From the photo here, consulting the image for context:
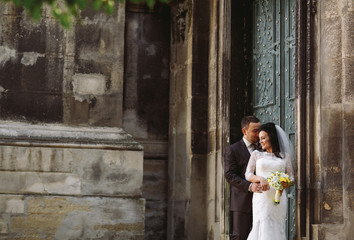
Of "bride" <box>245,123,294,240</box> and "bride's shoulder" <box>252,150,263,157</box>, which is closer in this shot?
"bride" <box>245,123,294,240</box>

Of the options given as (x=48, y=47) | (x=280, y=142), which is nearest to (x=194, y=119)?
(x=48, y=47)

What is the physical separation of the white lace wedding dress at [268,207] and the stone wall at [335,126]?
0.44 metres

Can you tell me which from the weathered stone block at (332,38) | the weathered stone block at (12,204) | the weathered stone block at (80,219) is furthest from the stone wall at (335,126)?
the weathered stone block at (12,204)

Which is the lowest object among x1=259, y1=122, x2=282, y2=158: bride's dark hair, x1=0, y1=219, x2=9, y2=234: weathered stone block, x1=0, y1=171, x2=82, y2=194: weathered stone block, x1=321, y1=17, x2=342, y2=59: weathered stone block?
x1=0, y1=219, x2=9, y2=234: weathered stone block

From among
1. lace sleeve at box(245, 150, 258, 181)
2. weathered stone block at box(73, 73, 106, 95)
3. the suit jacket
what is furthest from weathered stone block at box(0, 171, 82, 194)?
lace sleeve at box(245, 150, 258, 181)

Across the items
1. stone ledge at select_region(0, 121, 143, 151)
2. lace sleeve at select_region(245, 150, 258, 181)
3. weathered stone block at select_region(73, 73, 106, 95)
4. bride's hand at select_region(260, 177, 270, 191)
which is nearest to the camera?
bride's hand at select_region(260, 177, 270, 191)

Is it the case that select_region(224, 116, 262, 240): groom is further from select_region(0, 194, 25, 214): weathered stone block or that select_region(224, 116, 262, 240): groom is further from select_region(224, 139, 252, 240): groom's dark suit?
select_region(0, 194, 25, 214): weathered stone block

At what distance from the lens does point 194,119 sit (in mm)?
11297

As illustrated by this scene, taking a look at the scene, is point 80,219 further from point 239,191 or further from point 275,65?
point 275,65

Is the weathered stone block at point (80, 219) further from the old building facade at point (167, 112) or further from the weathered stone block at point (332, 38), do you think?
the weathered stone block at point (332, 38)

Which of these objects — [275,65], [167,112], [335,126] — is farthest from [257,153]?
[167,112]

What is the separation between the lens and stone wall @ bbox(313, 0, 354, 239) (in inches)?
333

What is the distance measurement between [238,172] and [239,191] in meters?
0.21

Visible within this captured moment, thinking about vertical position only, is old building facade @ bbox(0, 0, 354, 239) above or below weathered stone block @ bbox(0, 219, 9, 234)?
above
